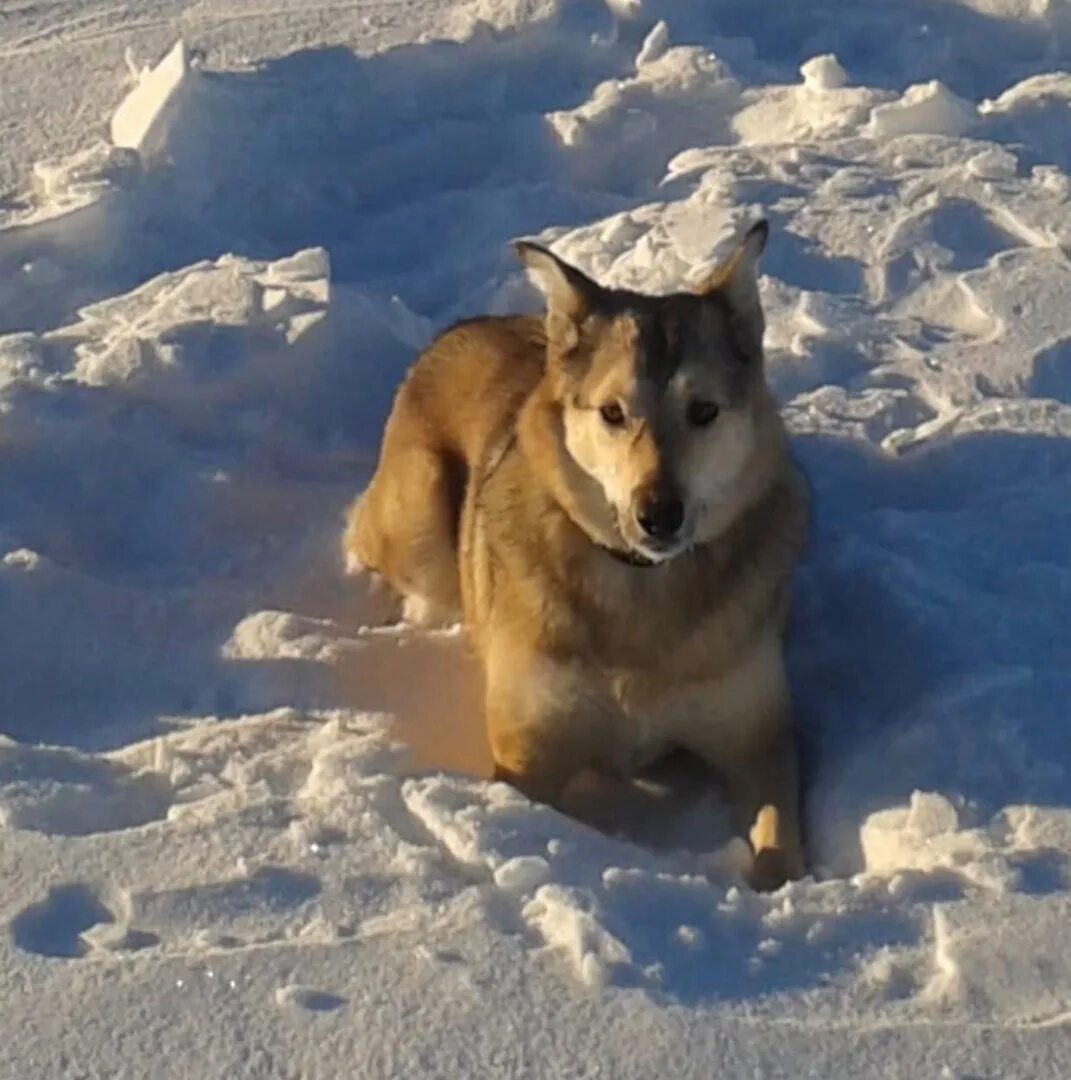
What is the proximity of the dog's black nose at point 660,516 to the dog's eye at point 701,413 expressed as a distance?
0.71 ft

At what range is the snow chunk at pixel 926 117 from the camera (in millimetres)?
7695

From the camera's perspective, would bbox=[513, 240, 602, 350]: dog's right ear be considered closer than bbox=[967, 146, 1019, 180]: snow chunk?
Yes

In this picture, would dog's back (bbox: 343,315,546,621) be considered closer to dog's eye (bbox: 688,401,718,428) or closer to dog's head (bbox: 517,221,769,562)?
dog's head (bbox: 517,221,769,562)

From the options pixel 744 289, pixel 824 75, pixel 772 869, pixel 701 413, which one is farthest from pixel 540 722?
→ pixel 824 75

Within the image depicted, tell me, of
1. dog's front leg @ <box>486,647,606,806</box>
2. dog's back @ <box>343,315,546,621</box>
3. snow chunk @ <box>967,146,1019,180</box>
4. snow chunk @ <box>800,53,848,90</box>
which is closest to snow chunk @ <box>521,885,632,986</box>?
dog's front leg @ <box>486,647,606,806</box>

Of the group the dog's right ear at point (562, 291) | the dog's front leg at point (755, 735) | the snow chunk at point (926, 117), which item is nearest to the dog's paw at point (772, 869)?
the dog's front leg at point (755, 735)

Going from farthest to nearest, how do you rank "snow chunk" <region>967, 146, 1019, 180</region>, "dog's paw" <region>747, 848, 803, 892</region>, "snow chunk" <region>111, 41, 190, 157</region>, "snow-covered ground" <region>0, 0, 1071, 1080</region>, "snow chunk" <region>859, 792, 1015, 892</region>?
"snow chunk" <region>111, 41, 190, 157</region>
"snow chunk" <region>967, 146, 1019, 180</region>
"dog's paw" <region>747, 848, 803, 892</region>
"snow chunk" <region>859, 792, 1015, 892</region>
"snow-covered ground" <region>0, 0, 1071, 1080</region>

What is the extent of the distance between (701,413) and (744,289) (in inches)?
16.0

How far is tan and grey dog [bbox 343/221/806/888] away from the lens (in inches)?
184

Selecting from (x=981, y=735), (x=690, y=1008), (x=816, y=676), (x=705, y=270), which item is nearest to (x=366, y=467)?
(x=705, y=270)

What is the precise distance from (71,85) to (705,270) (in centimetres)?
303

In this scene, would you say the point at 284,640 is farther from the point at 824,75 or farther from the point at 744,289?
the point at 824,75

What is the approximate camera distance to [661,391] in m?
4.62

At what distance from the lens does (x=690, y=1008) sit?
3.91m
